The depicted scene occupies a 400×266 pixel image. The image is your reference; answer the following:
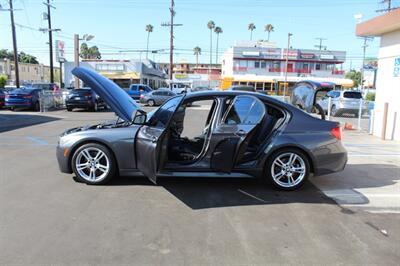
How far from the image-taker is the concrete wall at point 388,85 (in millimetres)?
10984

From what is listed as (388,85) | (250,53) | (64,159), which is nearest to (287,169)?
(64,159)

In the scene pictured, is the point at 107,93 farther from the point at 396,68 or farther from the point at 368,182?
the point at 396,68

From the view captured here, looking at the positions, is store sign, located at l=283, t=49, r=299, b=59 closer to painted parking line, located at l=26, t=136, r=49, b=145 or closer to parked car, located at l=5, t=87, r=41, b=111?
parked car, located at l=5, t=87, r=41, b=111

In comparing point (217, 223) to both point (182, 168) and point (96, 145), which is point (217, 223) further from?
point (96, 145)

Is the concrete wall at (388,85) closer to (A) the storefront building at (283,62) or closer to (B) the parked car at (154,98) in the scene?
(B) the parked car at (154,98)

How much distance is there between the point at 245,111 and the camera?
5.32 meters

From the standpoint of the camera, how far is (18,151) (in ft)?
27.3

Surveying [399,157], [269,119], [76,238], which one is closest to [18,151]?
[76,238]

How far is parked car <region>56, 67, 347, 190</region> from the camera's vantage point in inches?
205

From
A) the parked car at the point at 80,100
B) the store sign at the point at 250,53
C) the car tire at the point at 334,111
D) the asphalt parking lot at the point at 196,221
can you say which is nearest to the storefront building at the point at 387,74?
the asphalt parking lot at the point at 196,221

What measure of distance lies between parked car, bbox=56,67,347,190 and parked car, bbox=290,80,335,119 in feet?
2.58

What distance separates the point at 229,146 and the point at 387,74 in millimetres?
8831

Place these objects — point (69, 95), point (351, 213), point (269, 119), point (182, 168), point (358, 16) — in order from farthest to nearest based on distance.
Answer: point (69, 95) < point (358, 16) < point (269, 119) < point (182, 168) < point (351, 213)

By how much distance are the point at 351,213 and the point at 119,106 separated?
3.92 meters
